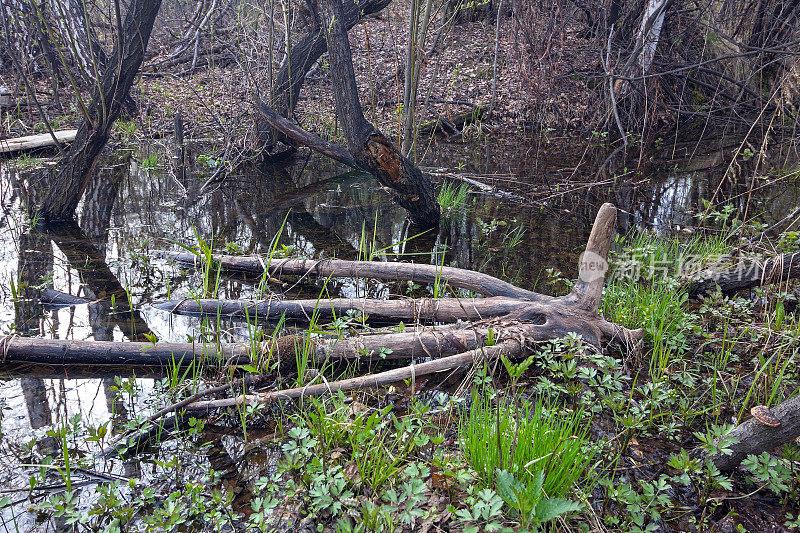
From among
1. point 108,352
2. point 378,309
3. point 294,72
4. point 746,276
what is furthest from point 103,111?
point 746,276

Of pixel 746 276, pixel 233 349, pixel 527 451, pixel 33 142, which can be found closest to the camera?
pixel 527 451

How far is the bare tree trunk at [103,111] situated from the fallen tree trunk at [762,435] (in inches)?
244

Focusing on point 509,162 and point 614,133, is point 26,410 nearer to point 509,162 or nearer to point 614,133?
point 509,162

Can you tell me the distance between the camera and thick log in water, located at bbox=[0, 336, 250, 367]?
3275 millimetres

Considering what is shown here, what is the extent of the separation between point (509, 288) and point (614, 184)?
14.6ft

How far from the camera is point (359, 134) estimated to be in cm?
553

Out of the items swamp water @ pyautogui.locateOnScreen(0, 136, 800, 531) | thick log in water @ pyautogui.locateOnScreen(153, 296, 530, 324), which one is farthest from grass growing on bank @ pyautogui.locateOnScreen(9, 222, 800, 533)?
thick log in water @ pyautogui.locateOnScreen(153, 296, 530, 324)

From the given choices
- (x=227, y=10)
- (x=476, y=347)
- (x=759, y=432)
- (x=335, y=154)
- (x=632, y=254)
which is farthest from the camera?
(x=227, y=10)

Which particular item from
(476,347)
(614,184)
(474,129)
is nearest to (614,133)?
(474,129)

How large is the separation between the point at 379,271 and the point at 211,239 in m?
2.02

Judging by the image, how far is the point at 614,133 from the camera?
34.8ft

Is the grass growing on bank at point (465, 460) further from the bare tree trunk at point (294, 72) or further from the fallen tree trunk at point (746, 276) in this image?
the bare tree trunk at point (294, 72)

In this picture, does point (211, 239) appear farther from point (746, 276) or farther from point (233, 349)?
point (746, 276)

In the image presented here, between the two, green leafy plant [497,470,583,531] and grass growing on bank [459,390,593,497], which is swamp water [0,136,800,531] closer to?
grass growing on bank [459,390,593,497]
